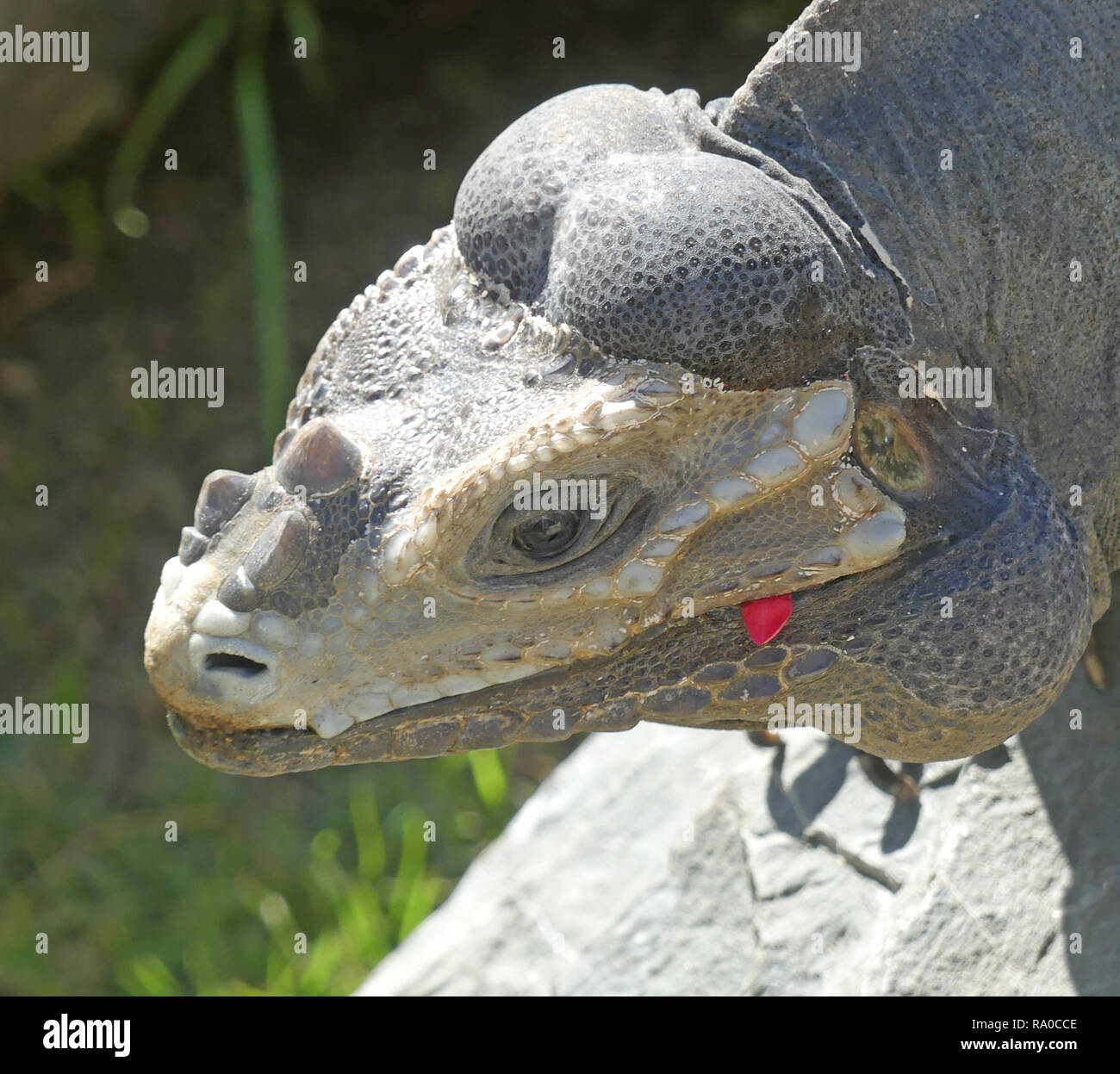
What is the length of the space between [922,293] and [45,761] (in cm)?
627

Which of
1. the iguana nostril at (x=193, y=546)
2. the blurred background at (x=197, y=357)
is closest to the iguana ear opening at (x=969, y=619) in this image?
the iguana nostril at (x=193, y=546)

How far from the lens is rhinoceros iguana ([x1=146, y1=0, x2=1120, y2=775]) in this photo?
7.82 ft

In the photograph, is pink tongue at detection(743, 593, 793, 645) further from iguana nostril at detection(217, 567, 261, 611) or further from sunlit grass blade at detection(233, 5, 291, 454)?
sunlit grass blade at detection(233, 5, 291, 454)

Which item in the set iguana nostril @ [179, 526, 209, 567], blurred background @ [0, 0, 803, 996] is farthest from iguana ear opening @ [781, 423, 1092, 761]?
blurred background @ [0, 0, 803, 996]

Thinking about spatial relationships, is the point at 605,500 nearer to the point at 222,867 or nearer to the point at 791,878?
the point at 791,878

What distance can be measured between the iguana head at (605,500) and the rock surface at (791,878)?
1.17 meters

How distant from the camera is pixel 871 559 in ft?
8.43

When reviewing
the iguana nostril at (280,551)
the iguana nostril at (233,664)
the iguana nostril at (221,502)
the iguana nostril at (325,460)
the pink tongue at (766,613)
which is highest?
the iguana nostril at (325,460)

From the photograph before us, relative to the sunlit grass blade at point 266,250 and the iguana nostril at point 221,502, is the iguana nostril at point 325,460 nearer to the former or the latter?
the iguana nostril at point 221,502

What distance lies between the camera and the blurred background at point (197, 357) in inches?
270

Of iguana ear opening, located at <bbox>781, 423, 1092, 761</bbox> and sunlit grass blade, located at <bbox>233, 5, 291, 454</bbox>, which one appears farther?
sunlit grass blade, located at <bbox>233, 5, 291, 454</bbox>

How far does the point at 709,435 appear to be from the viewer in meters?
2.44

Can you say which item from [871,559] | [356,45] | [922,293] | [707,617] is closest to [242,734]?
[707,617]

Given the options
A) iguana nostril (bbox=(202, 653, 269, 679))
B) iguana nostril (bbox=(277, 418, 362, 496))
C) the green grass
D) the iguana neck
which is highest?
the iguana neck
